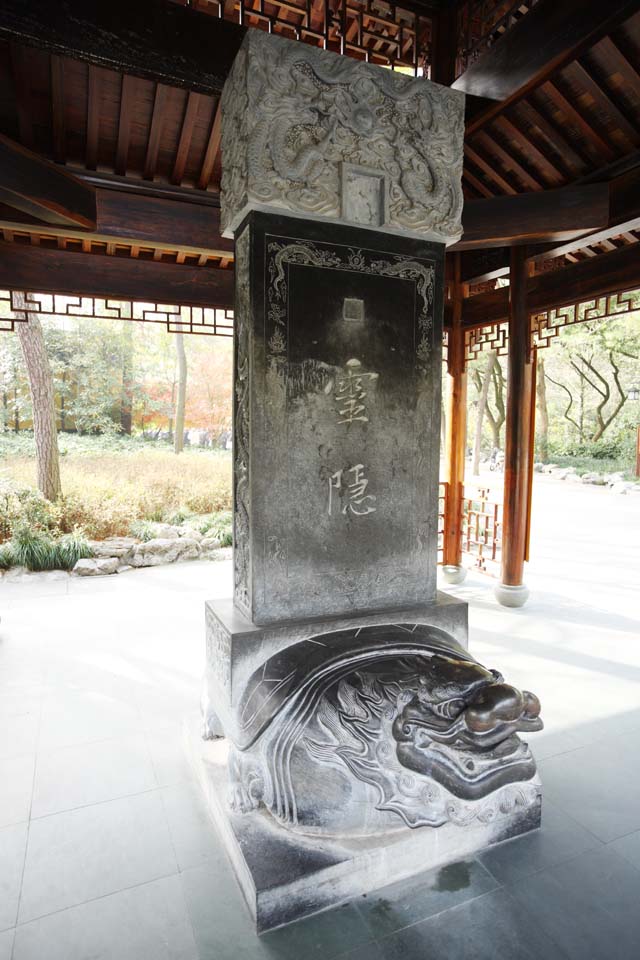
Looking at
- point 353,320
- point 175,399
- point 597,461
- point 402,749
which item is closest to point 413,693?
point 402,749

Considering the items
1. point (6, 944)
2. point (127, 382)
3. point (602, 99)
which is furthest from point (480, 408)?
point (6, 944)

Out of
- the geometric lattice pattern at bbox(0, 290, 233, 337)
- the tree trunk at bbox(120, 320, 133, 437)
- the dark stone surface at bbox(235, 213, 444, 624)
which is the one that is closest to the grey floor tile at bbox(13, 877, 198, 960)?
the dark stone surface at bbox(235, 213, 444, 624)

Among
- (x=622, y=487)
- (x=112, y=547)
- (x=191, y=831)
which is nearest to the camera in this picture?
(x=191, y=831)

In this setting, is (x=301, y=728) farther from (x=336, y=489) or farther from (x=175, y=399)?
(x=175, y=399)

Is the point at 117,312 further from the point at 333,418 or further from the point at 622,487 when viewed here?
the point at 622,487

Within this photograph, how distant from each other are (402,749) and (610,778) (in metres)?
1.30

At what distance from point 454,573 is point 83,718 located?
411 centimetres

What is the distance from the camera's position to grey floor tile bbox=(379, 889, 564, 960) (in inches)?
68.4

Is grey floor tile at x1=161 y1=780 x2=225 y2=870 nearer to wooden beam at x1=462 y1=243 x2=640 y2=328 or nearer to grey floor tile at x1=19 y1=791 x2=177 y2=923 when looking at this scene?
grey floor tile at x1=19 y1=791 x2=177 y2=923

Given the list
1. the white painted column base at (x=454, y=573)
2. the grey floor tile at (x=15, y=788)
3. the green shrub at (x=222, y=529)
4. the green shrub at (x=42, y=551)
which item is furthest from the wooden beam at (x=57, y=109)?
the white painted column base at (x=454, y=573)

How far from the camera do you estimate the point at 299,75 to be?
231cm

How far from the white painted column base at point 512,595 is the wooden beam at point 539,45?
13.1 ft

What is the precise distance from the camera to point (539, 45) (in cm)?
267

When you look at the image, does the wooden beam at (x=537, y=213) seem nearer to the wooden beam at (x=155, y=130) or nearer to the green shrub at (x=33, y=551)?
the wooden beam at (x=155, y=130)
